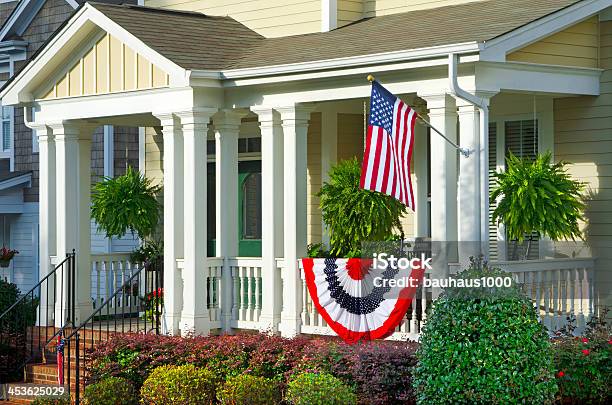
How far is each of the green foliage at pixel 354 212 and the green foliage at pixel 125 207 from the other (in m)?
4.81

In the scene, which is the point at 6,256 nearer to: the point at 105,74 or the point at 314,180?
the point at 105,74

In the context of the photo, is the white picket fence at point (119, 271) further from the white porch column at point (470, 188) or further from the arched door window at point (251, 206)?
the white porch column at point (470, 188)

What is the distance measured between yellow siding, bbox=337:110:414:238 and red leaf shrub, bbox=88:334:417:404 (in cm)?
390

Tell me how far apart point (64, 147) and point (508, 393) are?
9.12m

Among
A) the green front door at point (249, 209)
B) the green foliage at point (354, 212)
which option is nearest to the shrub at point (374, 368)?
the green foliage at point (354, 212)


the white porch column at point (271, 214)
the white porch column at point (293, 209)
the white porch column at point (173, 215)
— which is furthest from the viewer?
the white porch column at point (173, 215)

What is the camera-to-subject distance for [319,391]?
13148 mm

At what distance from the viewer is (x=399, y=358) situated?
1367 cm

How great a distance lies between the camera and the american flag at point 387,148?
545 inches

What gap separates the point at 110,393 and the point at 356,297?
3.17 meters

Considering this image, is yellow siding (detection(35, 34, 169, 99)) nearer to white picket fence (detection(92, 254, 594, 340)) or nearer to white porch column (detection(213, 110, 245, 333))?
white porch column (detection(213, 110, 245, 333))

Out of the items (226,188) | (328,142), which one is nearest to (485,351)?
(226,188)

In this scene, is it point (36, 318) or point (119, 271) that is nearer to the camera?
point (36, 318)

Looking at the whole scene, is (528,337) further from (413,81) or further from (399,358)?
(413,81)
